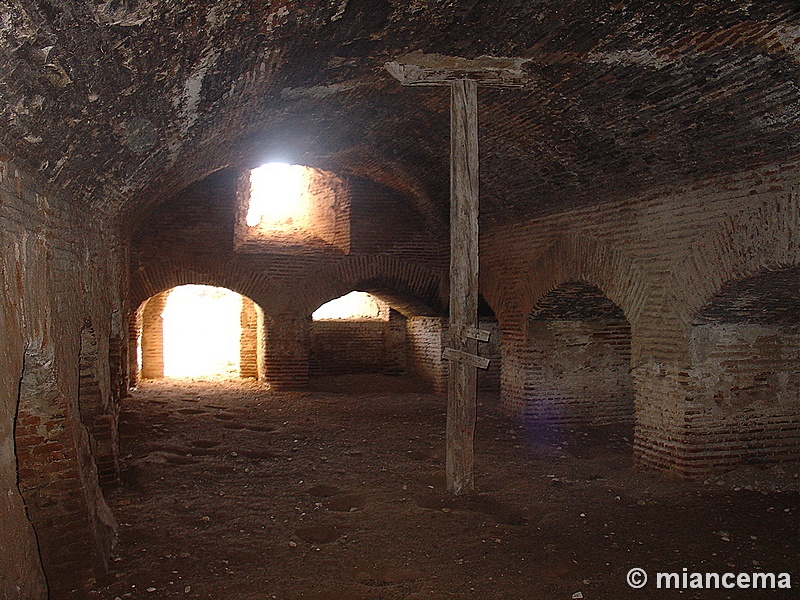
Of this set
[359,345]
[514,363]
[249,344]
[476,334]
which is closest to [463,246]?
[476,334]

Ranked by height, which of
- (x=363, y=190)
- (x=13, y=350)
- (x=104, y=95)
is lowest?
(x=13, y=350)

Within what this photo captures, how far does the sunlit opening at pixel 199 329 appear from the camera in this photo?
54.3ft

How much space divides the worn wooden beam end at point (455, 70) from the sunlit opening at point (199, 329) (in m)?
12.0

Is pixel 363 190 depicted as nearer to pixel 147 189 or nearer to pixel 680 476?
pixel 147 189

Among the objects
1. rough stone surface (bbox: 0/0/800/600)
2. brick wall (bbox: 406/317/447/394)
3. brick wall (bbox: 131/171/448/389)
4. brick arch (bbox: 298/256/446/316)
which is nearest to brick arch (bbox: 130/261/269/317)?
brick wall (bbox: 131/171/448/389)

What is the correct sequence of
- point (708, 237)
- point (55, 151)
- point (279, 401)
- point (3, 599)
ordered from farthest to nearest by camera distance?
point (279, 401)
point (708, 237)
point (55, 151)
point (3, 599)

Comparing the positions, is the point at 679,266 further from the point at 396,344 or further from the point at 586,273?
the point at 396,344

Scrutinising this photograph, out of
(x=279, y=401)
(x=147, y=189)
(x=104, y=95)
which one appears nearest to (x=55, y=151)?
(x=104, y=95)

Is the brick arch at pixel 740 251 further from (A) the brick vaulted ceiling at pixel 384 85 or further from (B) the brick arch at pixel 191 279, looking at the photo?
(B) the brick arch at pixel 191 279

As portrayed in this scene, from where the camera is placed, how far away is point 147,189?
21.2 ft

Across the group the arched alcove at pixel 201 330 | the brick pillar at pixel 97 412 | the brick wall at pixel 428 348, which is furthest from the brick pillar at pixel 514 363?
the arched alcove at pixel 201 330

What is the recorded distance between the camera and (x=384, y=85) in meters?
5.85

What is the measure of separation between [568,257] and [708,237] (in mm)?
2134

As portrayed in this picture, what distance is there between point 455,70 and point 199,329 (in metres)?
13.5
